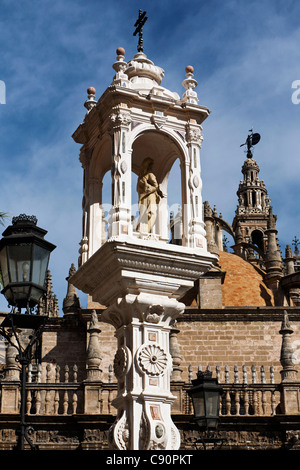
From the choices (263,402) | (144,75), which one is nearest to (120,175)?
(144,75)

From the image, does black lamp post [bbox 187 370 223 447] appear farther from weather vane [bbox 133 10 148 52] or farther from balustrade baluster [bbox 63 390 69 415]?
balustrade baluster [bbox 63 390 69 415]

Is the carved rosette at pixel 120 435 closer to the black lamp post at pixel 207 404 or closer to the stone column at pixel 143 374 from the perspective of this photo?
the stone column at pixel 143 374

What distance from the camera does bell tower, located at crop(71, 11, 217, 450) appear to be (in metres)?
8.58

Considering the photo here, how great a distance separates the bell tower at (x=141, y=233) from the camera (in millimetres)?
8578

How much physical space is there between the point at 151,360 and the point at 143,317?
529mm

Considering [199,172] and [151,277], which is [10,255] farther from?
[199,172]

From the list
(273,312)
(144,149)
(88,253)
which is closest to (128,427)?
(88,253)

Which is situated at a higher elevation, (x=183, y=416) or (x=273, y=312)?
(x=273, y=312)

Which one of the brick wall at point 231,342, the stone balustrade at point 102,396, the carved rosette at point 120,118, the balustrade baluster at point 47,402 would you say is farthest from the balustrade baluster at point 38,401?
the carved rosette at point 120,118

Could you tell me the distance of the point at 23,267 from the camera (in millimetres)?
6805

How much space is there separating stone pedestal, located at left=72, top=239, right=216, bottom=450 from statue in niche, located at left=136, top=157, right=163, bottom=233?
105 centimetres

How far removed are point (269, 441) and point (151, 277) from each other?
10.7 m

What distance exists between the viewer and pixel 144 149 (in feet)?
35.4
